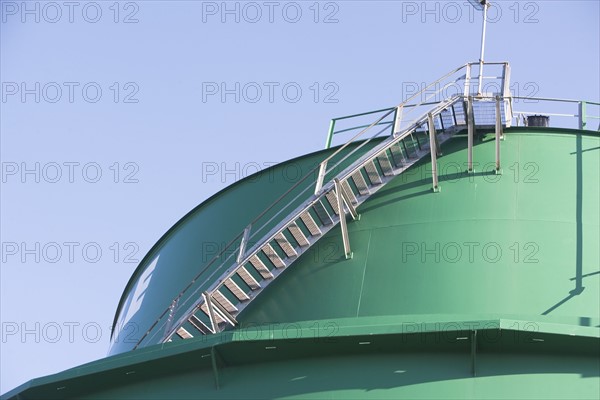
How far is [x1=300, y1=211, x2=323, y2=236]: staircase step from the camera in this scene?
16844 mm

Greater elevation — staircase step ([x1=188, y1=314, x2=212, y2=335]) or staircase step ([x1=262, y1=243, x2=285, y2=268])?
staircase step ([x1=262, y1=243, x2=285, y2=268])

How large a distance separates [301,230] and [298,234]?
0.84 feet

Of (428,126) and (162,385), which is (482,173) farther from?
(162,385)

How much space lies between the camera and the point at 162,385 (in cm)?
1589

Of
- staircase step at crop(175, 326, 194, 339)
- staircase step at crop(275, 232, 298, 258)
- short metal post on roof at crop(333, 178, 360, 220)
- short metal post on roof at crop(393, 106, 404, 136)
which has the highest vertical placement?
short metal post on roof at crop(393, 106, 404, 136)

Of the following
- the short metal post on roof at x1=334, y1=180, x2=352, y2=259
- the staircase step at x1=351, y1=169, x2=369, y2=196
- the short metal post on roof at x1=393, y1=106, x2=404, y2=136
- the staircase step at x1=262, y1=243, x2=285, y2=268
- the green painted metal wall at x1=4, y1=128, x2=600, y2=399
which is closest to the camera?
the green painted metal wall at x1=4, y1=128, x2=600, y2=399

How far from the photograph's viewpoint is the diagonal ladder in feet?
55.0

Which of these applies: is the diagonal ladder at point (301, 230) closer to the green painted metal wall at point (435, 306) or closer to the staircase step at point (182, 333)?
the staircase step at point (182, 333)

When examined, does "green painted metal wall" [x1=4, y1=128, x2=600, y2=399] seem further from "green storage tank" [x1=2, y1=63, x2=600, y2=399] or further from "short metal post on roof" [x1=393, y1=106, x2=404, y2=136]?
"short metal post on roof" [x1=393, y1=106, x2=404, y2=136]

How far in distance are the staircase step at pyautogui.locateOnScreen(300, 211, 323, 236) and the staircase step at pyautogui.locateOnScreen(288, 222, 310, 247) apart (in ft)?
0.48

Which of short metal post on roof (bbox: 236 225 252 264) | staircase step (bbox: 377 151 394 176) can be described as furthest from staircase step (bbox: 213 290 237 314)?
staircase step (bbox: 377 151 394 176)

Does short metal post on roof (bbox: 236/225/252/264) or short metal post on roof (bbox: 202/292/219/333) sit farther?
short metal post on roof (bbox: 236/225/252/264)

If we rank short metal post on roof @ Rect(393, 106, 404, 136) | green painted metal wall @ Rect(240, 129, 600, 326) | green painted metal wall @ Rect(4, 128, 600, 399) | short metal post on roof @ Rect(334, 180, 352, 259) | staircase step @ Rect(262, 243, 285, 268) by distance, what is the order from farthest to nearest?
short metal post on roof @ Rect(393, 106, 404, 136) → staircase step @ Rect(262, 243, 285, 268) → short metal post on roof @ Rect(334, 180, 352, 259) → green painted metal wall @ Rect(240, 129, 600, 326) → green painted metal wall @ Rect(4, 128, 600, 399)

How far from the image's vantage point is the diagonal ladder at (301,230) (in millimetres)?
16750
